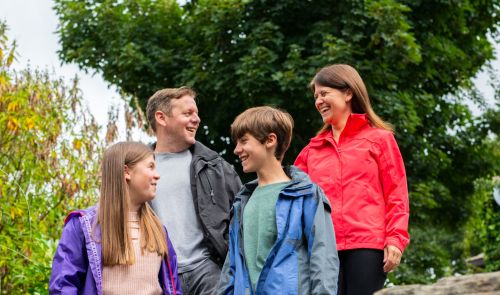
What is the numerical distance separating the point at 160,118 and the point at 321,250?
5.38 feet

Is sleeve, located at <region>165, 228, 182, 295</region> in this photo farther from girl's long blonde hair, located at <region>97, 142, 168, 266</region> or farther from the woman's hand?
the woman's hand

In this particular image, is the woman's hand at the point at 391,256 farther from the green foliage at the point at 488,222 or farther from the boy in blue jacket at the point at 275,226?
the green foliage at the point at 488,222

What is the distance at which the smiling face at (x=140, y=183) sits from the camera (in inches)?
181

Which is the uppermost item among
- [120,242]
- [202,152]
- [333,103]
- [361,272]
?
[333,103]

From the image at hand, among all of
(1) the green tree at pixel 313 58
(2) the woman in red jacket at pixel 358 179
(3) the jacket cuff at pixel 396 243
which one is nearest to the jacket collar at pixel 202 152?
(2) the woman in red jacket at pixel 358 179

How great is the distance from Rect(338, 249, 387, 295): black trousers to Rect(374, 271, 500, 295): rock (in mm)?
1340

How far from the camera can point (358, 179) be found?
Answer: 468 centimetres

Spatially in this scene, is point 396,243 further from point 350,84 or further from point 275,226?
point 350,84

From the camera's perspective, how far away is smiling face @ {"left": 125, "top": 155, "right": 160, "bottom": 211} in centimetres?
459

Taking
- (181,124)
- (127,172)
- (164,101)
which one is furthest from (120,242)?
(164,101)

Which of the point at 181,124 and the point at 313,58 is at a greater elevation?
the point at 313,58

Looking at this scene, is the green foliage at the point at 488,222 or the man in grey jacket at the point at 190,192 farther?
the green foliage at the point at 488,222

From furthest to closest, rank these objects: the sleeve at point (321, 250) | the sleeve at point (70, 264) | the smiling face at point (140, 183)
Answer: the smiling face at point (140, 183) < the sleeve at point (70, 264) < the sleeve at point (321, 250)

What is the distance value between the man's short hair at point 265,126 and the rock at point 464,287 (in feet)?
5.16
